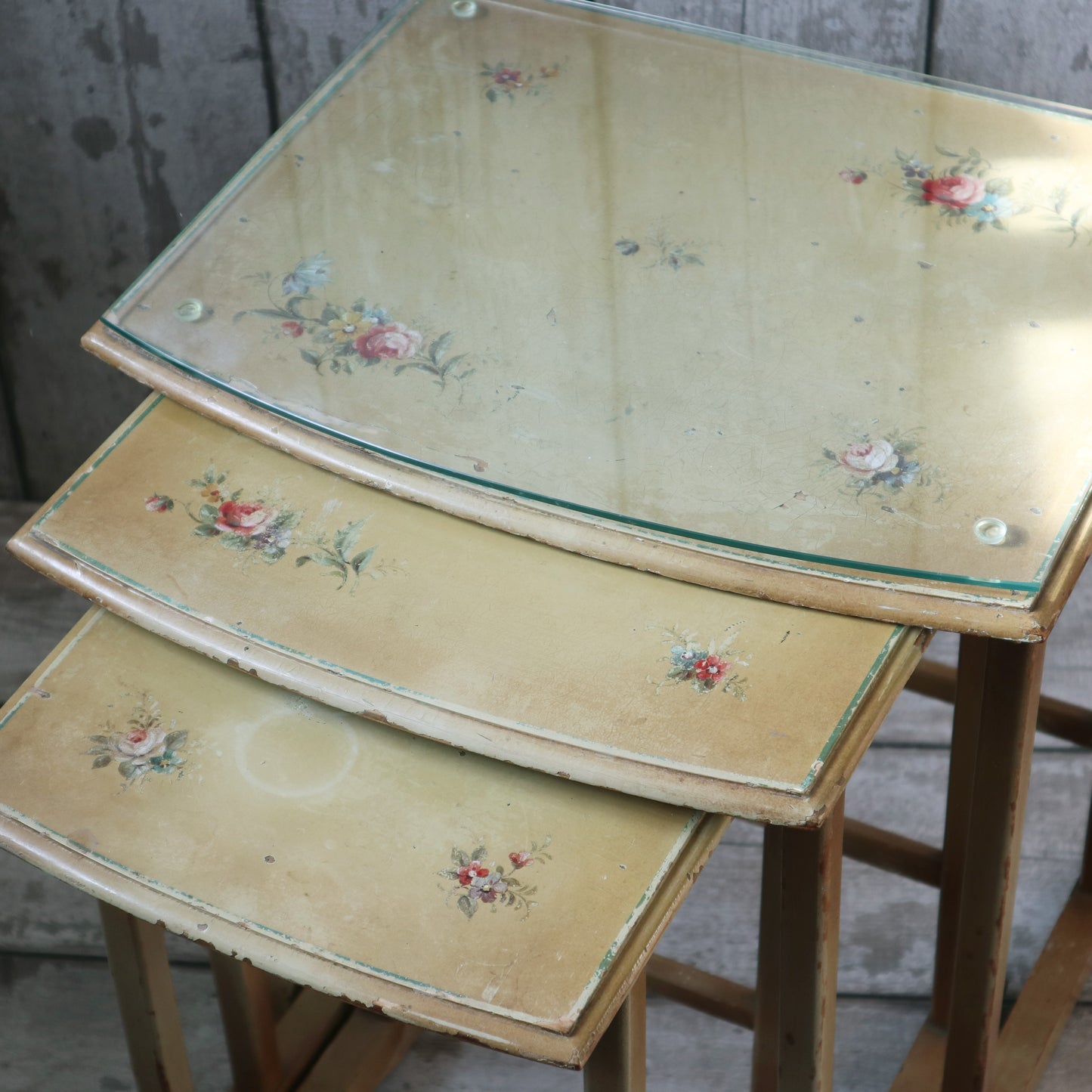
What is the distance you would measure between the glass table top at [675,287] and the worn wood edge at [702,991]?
0.53 m

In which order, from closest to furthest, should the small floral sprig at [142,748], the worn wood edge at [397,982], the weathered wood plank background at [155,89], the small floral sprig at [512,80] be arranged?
the worn wood edge at [397,982], the small floral sprig at [142,748], the small floral sprig at [512,80], the weathered wood plank background at [155,89]

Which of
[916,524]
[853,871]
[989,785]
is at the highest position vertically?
[916,524]

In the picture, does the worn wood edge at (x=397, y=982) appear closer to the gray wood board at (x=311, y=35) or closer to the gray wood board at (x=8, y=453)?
the gray wood board at (x=311, y=35)

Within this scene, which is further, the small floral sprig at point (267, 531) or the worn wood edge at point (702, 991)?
the worn wood edge at point (702, 991)

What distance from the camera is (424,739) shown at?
0.92 metres

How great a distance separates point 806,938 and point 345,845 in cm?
28

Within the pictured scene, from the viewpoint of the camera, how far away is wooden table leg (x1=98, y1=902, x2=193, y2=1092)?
998 mm

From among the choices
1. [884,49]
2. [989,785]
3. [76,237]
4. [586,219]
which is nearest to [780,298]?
[586,219]

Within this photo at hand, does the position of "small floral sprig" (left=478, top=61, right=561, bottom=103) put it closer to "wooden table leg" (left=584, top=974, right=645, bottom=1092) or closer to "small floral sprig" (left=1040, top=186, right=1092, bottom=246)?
"small floral sprig" (left=1040, top=186, right=1092, bottom=246)

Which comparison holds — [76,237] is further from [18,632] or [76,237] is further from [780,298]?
[780,298]

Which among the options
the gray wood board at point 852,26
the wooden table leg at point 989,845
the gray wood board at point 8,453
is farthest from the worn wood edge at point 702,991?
the gray wood board at point 8,453

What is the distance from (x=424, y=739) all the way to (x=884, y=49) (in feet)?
3.00

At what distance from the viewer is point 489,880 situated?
0.84 metres

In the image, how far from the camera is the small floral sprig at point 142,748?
2.97ft
